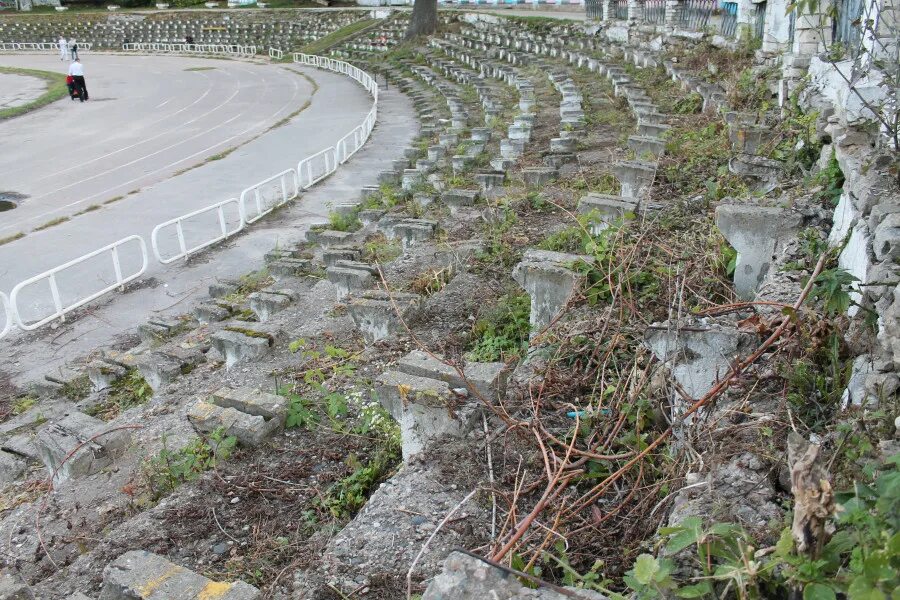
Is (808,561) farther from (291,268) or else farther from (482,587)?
(291,268)

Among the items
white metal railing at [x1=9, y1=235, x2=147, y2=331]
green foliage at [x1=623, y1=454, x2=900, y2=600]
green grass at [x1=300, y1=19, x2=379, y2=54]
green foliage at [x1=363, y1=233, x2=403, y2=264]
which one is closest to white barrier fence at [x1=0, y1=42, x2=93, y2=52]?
green grass at [x1=300, y1=19, x2=379, y2=54]

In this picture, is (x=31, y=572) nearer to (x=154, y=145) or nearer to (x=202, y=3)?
(x=154, y=145)

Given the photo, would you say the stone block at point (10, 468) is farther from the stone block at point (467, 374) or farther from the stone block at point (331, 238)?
the stone block at point (331, 238)

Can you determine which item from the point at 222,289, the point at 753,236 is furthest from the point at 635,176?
the point at 222,289

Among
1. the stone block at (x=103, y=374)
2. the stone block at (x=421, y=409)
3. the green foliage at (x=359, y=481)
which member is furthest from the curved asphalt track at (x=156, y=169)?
the stone block at (x=421, y=409)

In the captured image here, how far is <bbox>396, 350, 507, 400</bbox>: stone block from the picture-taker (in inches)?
168

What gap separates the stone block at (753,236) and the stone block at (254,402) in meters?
3.32

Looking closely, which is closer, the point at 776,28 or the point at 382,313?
the point at 382,313

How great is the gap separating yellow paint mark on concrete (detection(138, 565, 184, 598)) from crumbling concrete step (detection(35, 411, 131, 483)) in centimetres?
244

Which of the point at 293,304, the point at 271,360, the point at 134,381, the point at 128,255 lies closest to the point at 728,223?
the point at 271,360

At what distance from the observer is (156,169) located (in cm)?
1717

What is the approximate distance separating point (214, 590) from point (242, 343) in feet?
12.1

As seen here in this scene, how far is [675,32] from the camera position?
17.3 meters

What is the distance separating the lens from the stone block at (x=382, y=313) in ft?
19.9
